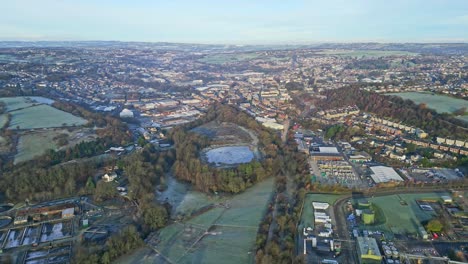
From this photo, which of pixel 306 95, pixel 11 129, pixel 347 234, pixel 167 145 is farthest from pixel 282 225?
pixel 306 95

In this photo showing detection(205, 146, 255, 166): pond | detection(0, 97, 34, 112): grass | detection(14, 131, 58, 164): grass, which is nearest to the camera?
detection(14, 131, 58, 164): grass

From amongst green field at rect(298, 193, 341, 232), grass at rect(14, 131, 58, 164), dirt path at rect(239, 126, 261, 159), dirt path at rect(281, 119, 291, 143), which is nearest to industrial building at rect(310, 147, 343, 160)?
dirt path at rect(281, 119, 291, 143)

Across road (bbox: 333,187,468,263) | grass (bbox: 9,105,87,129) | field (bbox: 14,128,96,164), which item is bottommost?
road (bbox: 333,187,468,263)

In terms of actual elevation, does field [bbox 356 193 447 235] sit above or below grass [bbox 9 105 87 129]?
below

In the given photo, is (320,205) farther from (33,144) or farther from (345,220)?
(33,144)

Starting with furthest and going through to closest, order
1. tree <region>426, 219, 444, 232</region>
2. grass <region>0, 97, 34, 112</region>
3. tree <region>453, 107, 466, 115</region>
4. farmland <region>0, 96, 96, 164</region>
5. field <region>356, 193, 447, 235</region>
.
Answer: grass <region>0, 97, 34, 112</region> → tree <region>453, 107, 466, 115</region> → farmland <region>0, 96, 96, 164</region> → field <region>356, 193, 447, 235</region> → tree <region>426, 219, 444, 232</region>

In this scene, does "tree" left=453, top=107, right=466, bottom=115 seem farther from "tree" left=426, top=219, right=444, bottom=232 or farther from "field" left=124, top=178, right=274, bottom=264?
"field" left=124, top=178, right=274, bottom=264

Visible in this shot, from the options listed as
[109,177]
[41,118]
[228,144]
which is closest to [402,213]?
[228,144]
